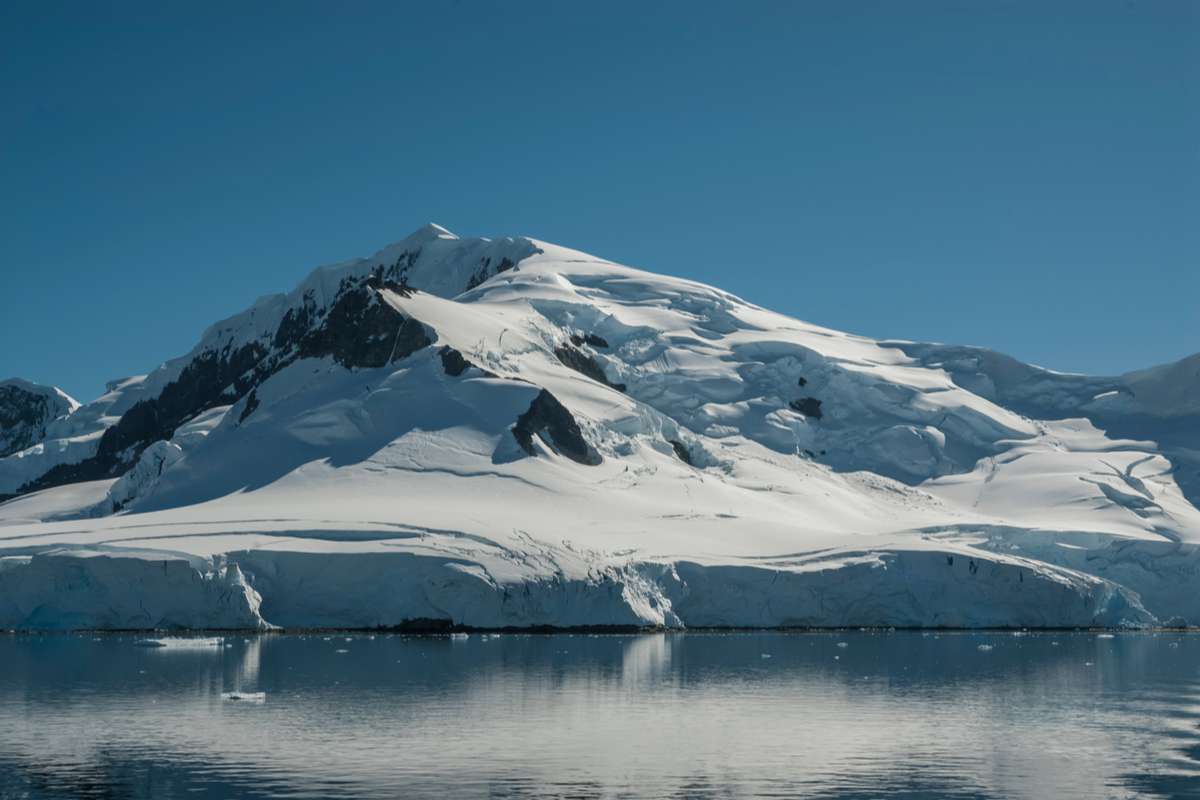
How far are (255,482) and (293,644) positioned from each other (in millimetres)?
21589

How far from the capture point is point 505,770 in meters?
31.3

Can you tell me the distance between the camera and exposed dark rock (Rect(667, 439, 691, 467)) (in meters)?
101

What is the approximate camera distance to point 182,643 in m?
64.6

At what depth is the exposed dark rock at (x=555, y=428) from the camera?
9188 cm

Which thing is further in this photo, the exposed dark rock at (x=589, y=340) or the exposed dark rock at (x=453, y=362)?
the exposed dark rock at (x=589, y=340)

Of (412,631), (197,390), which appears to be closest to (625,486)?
(412,631)

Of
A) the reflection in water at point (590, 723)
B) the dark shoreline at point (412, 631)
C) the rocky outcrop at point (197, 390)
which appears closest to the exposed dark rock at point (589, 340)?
the rocky outcrop at point (197, 390)

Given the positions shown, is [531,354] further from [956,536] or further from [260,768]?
[260,768]

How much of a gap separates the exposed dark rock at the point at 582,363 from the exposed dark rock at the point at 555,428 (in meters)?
14.3

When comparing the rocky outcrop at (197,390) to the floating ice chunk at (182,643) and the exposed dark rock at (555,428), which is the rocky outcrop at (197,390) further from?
the floating ice chunk at (182,643)

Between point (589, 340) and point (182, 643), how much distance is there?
55.3 m

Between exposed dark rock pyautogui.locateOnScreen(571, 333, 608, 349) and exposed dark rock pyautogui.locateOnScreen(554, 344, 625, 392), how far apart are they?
163 centimetres

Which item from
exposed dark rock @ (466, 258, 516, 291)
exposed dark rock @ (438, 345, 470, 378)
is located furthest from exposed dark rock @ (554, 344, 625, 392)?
exposed dark rock @ (466, 258, 516, 291)

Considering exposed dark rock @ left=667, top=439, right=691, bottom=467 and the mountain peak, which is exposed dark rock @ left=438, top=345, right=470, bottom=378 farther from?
the mountain peak
